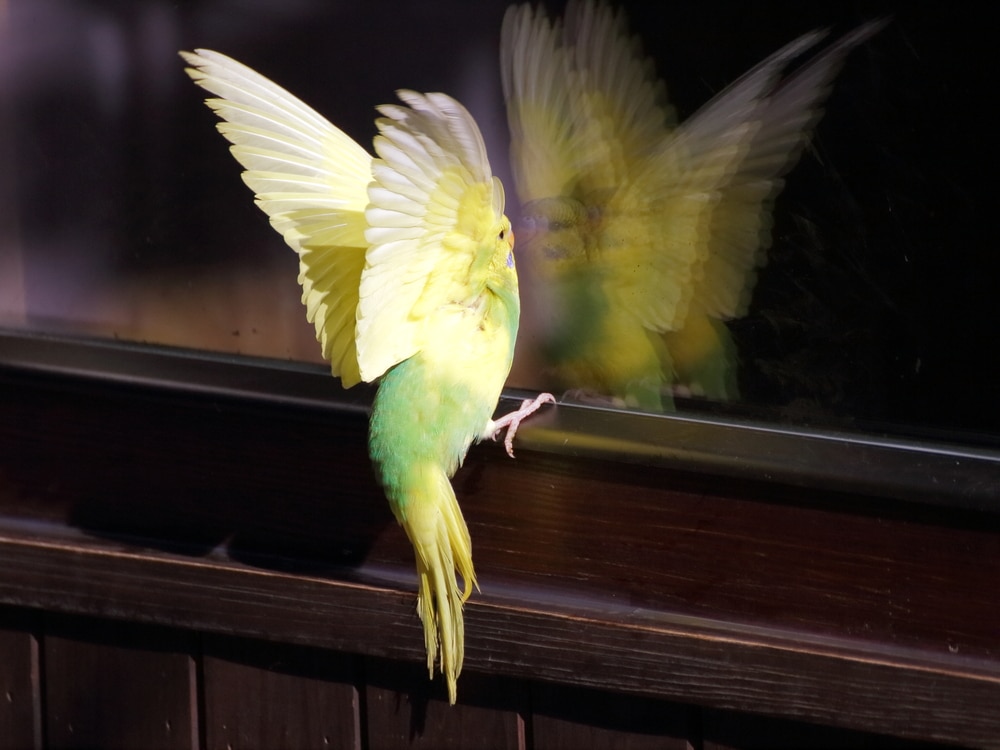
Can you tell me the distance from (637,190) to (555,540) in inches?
17.8

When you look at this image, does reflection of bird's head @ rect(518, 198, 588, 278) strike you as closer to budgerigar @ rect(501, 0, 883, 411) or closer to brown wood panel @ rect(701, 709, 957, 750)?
budgerigar @ rect(501, 0, 883, 411)

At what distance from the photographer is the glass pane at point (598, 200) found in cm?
102

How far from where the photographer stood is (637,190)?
1234mm

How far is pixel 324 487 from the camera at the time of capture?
1.22m

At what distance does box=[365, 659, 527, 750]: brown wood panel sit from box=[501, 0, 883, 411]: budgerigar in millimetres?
388

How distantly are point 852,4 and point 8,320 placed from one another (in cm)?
131

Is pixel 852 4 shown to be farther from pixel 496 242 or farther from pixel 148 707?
pixel 148 707

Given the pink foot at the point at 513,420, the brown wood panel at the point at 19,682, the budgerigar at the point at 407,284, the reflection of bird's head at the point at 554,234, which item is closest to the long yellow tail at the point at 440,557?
the budgerigar at the point at 407,284

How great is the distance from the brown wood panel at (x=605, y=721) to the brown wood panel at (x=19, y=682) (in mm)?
740

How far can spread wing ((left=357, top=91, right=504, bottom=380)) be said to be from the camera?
775 mm

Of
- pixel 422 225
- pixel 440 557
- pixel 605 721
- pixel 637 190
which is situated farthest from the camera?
pixel 637 190

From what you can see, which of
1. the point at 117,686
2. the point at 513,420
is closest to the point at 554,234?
the point at 513,420

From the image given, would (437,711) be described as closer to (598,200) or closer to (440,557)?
(440,557)

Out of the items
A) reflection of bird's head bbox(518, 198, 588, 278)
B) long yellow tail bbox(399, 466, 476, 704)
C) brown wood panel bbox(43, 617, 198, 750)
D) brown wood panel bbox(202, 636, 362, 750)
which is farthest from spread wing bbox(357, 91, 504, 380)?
brown wood panel bbox(43, 617, 198, 750)
